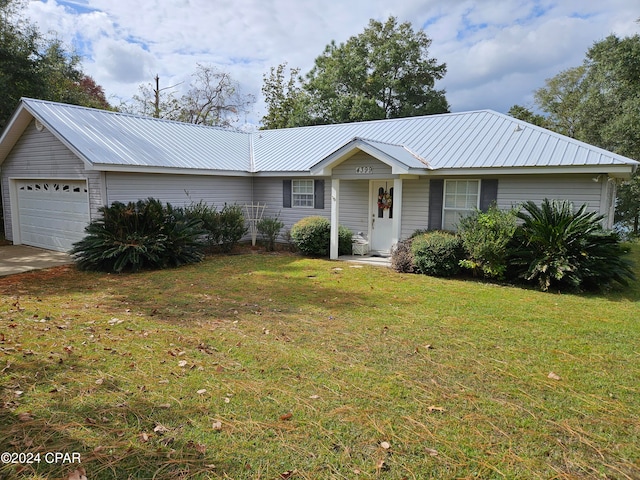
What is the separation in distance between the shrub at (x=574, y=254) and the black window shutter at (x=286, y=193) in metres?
8.17

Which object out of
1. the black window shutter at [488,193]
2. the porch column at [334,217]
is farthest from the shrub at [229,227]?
the black window shutter at [488,193]

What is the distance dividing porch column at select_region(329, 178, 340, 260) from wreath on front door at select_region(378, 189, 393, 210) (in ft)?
4.93

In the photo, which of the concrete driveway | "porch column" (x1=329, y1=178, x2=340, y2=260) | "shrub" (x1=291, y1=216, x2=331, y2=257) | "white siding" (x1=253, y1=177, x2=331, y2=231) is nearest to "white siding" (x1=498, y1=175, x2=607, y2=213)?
"porch column" (x1=329, y1=178, x2=340, y2=260)

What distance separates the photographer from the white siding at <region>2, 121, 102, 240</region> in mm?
11516

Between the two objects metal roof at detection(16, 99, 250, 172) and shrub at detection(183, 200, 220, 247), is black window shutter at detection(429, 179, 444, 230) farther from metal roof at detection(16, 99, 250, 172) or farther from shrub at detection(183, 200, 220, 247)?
metal roof at detection(16, 99, 250, 172)

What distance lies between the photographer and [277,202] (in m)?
15.1

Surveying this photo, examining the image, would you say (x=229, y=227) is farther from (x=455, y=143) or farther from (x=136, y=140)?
(x=455, y=143)

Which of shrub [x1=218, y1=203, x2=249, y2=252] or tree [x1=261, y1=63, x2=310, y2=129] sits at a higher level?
tree [x1=261, y1=63, x2=310, y2=129]

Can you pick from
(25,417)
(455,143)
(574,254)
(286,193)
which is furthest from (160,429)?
(286,193)

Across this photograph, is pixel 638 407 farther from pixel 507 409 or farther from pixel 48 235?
pixel 48 235

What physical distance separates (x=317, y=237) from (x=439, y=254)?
395 cm

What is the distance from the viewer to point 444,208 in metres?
11.4

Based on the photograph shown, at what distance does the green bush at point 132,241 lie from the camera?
10086 millimetres

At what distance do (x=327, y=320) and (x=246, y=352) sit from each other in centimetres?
171
